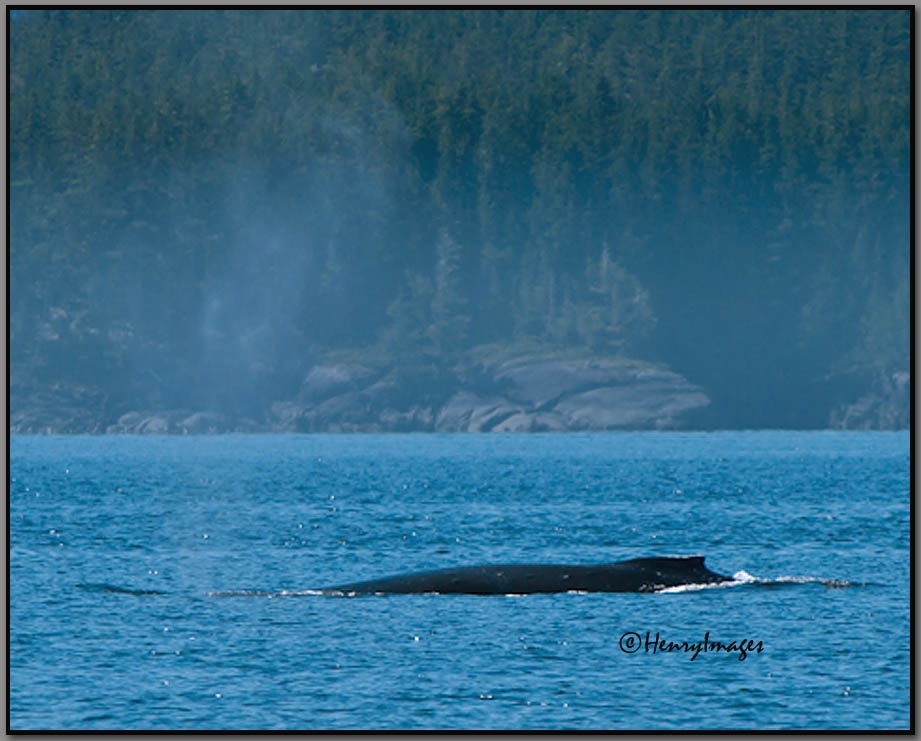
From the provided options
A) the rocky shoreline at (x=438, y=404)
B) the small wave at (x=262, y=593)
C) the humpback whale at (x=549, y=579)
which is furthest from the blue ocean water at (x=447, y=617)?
the rocky shoreline at (x=438, y=404)

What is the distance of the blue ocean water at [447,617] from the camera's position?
26.0 metres

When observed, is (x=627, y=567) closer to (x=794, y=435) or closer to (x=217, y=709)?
(x=217, y=709)

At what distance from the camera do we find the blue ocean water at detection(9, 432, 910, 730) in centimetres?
2603

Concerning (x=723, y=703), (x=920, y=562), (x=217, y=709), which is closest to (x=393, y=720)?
(x=217, y=709)

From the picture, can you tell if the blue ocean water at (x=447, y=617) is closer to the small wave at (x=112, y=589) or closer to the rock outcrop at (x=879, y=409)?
the small wave at (x=112, y=589)

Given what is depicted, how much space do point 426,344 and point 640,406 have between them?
99.9 ft

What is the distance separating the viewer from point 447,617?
3359 centimetres

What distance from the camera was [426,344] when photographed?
653 feet

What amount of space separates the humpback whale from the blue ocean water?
22.8 inches

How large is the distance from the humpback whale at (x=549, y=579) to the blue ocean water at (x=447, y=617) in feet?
1.90

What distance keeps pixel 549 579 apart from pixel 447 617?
4.06m
